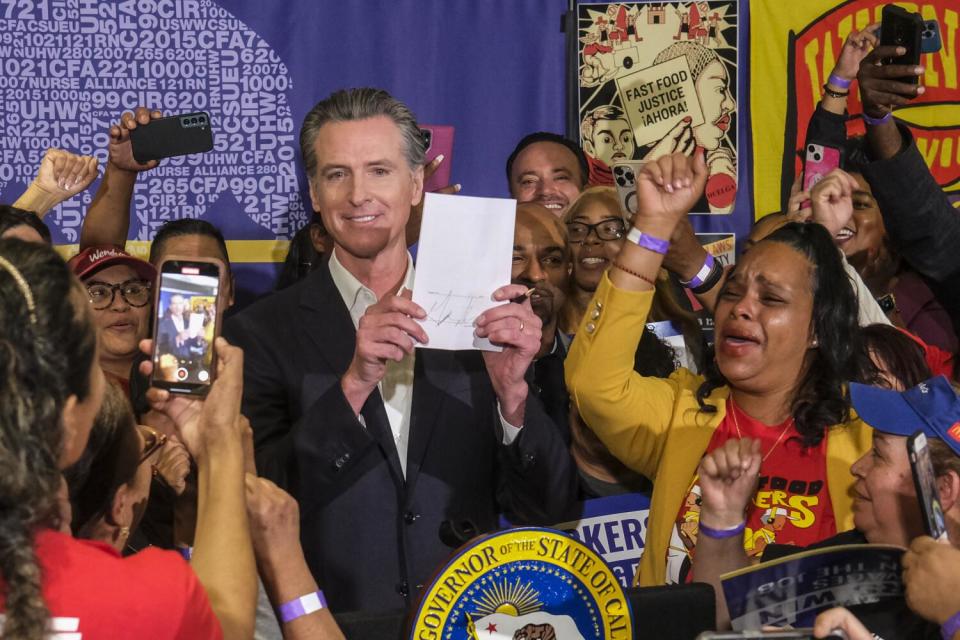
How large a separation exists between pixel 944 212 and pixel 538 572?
186 cm

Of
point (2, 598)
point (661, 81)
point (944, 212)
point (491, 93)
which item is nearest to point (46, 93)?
point (491, 93)

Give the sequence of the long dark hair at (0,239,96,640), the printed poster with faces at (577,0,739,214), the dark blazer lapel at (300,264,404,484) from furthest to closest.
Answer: the printed poster with faces at (577,0,739,214)
the dark blazer lapel at (300,264,404,484)
the long dark hair at (0,239,96,640)

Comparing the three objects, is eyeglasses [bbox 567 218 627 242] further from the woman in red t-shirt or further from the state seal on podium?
the woman in red t-shirt

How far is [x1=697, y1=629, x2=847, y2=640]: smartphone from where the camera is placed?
66.3 inches

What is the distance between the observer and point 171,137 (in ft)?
12.6

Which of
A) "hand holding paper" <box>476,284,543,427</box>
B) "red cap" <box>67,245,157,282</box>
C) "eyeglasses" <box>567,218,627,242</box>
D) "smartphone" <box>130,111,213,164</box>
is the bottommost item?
"hand holding paper" <box>476,284,543,427</box>

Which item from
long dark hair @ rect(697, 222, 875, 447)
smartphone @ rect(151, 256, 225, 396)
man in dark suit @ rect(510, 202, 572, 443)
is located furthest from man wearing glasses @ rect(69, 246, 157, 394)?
smartphone @ rect(151, 256, 225, 396)

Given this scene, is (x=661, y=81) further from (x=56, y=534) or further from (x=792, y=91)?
(x=56, y=534)

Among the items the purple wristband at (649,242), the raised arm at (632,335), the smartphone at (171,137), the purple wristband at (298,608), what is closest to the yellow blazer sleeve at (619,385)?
the raised arm at (632,335)

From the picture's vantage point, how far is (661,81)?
5191 mm

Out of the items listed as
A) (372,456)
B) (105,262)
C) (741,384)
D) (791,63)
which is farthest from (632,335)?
(791,63)

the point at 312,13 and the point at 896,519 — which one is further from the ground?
the point at 312,13

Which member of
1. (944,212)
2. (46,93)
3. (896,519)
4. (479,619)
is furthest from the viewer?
(46,93)

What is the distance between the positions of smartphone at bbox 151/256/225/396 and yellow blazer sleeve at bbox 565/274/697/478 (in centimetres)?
109
